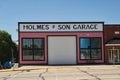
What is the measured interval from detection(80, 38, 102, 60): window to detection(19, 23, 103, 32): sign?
1632mm

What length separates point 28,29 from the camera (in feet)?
169

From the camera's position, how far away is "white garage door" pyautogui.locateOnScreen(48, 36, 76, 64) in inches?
2034

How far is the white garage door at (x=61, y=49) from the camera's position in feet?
169

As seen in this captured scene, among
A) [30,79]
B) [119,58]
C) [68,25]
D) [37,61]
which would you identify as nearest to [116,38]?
[119,58]

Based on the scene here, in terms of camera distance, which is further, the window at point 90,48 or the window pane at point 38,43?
the window at point 90,48

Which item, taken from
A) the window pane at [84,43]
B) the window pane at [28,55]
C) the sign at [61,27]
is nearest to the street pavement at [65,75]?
the window pane at [28,55]

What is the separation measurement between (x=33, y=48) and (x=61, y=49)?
411 cm

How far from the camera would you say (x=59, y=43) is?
5169 centimetres

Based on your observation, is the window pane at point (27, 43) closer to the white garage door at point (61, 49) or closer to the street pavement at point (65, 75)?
the white garage door at point (61, 49)

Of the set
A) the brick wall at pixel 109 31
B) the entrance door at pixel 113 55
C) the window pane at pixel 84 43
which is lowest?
the entrance door at pixel 113 55

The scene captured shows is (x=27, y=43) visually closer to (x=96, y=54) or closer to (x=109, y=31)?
(x=96, y=54)

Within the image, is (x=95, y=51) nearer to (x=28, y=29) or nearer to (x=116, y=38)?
(x=116, y=38)

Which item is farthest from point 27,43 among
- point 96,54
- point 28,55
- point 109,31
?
point 109,31

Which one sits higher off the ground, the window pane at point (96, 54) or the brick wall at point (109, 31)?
the brick wall at point (109, 31)
